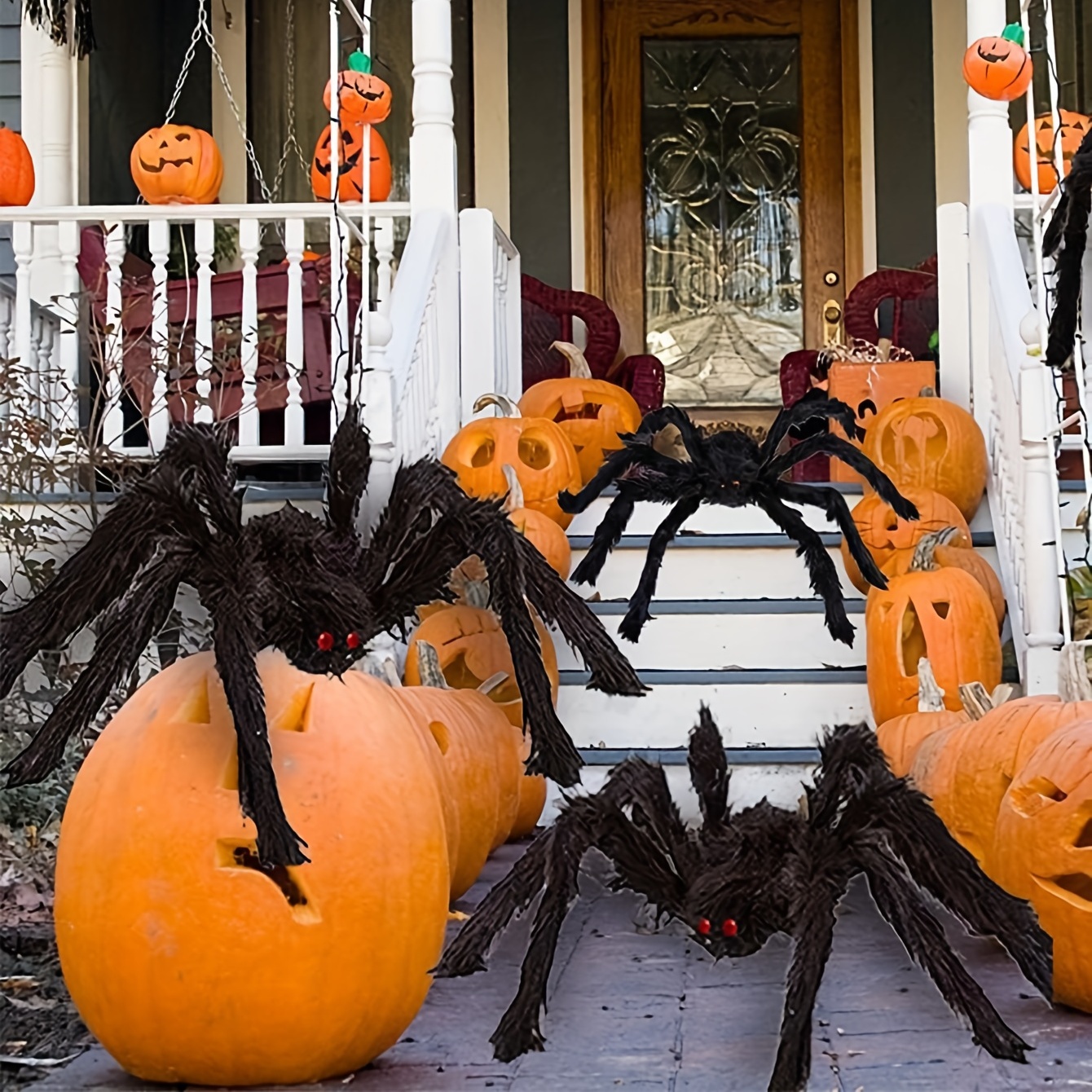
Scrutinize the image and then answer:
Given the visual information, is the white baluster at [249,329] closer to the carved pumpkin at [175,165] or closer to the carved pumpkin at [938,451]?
the carved pumpkin at [175,165]

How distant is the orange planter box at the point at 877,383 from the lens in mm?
6035

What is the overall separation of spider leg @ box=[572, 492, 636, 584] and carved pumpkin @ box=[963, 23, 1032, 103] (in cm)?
208

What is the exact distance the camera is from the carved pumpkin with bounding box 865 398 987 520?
5.31 meters

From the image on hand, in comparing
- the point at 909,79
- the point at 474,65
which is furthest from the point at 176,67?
the point at 909,79

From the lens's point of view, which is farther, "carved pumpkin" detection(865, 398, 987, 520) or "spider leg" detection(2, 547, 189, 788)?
"carved pumpkin" detection(865, 398, 987, 520)

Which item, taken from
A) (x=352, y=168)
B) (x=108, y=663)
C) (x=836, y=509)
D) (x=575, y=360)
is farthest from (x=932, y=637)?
(x=352, y=168)

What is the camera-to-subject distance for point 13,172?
20.9ft

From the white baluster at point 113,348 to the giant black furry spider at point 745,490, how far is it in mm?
2195

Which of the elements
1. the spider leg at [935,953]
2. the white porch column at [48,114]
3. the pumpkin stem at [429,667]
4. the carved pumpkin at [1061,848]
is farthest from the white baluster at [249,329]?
the spider leg at [935,953]

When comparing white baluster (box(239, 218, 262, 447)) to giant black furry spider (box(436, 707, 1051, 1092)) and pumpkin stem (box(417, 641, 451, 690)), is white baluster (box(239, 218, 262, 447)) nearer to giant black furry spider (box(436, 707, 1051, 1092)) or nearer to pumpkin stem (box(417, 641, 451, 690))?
pumpkin stem (box(417, 641, 451, 690))

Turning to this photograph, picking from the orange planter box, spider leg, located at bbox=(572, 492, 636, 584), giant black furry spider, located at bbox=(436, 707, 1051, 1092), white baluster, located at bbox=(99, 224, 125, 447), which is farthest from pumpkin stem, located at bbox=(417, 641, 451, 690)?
the orange planter box

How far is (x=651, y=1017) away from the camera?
9.09ft

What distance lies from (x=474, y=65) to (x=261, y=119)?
1.26m

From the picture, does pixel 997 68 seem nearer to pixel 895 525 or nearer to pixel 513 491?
pixel 895 525
